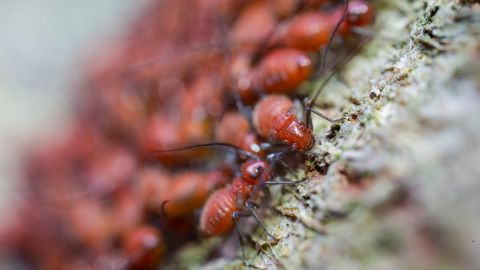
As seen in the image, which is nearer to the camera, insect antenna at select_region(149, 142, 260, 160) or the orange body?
the orange body

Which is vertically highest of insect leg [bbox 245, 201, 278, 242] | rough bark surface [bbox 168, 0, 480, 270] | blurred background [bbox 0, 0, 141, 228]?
blurred background [bbox 0, 0, 141, 228]

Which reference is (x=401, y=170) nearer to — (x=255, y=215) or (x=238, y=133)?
(x=255, y=215)

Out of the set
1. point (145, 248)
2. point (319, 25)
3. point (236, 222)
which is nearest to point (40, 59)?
point (145, 248)

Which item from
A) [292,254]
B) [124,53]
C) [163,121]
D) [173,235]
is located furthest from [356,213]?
[124,53]

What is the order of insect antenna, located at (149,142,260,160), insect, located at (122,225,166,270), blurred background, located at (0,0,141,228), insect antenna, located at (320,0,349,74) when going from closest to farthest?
insect antenna, located at (149,142,260,160)
insect antenna, located at (320,0,349,74)
insect, located at (122,225,166,270)
blurred background, located at (0,0,141,228)

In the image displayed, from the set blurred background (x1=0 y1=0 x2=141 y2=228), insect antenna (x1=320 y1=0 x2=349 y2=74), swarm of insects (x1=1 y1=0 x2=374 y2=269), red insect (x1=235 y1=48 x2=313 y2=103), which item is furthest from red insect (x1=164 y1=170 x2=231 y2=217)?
blurred background (x1=0 y1=0 x2=141 y2=228)

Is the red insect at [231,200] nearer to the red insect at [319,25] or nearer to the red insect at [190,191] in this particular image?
the red insect at [190,191]

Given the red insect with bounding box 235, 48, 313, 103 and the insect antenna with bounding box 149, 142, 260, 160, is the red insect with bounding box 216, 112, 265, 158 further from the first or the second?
the red insect with bounding box 235, 48, 313, 103
